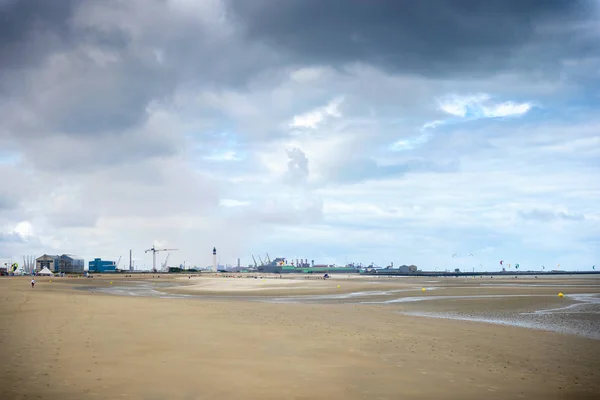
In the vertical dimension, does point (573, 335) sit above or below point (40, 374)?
below

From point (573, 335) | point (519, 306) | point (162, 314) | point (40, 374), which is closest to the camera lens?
point (40, 374)

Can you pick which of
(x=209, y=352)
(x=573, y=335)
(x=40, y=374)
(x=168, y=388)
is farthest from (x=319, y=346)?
(x=573, y=335)

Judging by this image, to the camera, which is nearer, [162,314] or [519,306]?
[162,314]

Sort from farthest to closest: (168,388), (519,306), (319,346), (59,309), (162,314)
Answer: (519,306) < (59,309) < (162,314) < (319,346) < (168,388)

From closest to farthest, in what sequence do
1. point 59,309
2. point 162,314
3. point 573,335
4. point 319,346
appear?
point 319,346 < point 573,335 < point 162,314 < point 59,309

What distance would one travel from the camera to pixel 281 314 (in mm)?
33344

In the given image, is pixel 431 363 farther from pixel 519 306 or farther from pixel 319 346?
pixel 519 306

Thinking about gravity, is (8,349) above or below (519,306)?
above

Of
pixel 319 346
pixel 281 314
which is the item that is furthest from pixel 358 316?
pixel 319 346

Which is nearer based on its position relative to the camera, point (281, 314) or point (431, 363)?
point (431, 363)

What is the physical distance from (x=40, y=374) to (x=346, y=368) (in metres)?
9.77

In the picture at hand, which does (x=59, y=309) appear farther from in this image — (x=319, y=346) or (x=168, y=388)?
(x=168, y=388)

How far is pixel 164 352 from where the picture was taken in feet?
60.2

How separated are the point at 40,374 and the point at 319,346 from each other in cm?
1083
